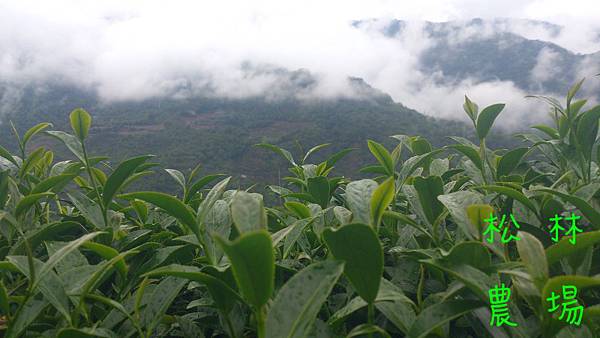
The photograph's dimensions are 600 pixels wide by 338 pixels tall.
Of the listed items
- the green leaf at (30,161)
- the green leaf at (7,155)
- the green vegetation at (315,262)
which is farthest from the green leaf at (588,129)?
the green leaf at (7,155)

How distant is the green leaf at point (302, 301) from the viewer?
561mm

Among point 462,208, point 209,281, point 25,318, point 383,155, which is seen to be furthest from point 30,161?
point 462,208

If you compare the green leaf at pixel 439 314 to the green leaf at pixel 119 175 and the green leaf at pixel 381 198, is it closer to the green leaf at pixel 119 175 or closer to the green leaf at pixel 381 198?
the green leaf at pixel 381 198

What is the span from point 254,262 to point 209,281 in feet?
0.71

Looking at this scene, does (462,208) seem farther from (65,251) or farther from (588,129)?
(65,251)

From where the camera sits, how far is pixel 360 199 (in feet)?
2.52

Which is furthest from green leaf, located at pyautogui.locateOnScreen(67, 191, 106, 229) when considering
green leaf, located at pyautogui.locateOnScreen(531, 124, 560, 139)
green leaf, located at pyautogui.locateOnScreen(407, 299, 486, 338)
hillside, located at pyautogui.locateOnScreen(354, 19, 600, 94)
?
hillside, located at pyautogui.locateOnScreen(354, 19, 600, 94)

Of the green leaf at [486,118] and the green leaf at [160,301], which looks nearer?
the green leaf at [160,301]

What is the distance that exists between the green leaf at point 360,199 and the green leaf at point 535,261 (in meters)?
0.22

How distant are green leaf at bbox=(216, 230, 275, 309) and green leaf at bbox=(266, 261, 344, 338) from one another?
0.03 meters

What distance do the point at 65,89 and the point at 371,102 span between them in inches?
1626

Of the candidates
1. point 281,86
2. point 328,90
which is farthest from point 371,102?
point 281,86

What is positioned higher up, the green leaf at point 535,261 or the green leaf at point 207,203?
the green leaf at point 535,261

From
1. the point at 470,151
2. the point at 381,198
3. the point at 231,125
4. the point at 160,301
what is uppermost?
the point at 381,198
